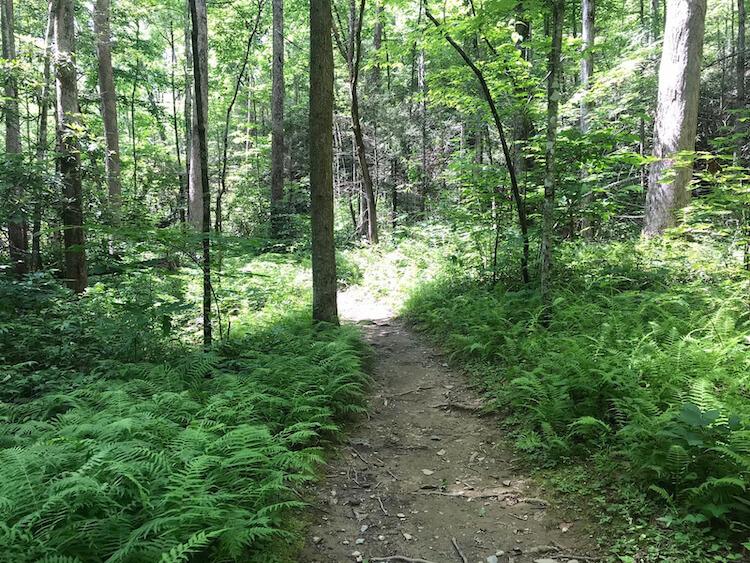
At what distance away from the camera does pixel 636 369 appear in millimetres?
4633

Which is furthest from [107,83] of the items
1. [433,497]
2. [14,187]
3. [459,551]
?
[459,551]

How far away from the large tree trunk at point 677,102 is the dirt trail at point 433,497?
6.30 m

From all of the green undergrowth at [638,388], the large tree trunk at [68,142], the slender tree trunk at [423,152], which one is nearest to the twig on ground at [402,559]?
the green undergrowth at [638,388]

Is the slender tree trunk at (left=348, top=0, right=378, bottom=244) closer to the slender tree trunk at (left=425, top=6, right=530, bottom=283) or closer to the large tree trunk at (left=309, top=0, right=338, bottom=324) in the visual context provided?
the slender tree trunk at (left=425, top=6, right=530, bottom=283)

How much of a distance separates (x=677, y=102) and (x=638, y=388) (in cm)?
770

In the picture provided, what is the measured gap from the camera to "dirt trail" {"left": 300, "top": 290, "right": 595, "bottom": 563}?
3.38 metres

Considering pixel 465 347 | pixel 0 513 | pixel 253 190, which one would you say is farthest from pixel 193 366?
pixel 253 190

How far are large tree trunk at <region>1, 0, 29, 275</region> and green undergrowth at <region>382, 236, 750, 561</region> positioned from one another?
8.09 metres

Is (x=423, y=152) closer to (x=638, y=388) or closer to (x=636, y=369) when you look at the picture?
(x=636, y=369)

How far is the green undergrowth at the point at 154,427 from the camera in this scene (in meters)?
2.72

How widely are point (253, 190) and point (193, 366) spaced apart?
17321 millimetres

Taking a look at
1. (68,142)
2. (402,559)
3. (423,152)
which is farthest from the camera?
(423,152)

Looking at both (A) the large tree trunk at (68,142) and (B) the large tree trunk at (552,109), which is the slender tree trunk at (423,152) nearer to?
(B) the large tree trunk at (552,109)

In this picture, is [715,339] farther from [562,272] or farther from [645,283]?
[562,272]
